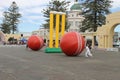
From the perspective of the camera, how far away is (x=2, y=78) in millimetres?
10867

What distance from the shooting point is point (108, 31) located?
134 ft

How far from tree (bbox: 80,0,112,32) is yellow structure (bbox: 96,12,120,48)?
10.5 metres

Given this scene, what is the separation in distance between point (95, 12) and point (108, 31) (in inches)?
535

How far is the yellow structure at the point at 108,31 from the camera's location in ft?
128

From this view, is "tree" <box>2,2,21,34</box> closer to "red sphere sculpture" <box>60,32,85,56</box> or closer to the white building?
the white building

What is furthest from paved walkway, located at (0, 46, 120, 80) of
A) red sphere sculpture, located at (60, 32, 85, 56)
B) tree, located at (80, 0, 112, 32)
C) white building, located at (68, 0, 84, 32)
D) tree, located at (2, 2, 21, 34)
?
white building, located at (68, 0, 84, 32)

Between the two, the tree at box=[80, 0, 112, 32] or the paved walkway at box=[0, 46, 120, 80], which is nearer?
the paved walkway at box=[0, 46, 120, 80]

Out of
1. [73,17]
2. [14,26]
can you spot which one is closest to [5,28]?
[14,26]

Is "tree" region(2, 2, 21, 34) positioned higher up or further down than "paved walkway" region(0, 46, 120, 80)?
higher up

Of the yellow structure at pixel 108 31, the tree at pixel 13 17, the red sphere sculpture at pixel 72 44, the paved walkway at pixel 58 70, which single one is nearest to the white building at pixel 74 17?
the tree at pixel 13 17

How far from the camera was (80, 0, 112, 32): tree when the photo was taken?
53906 millimetres

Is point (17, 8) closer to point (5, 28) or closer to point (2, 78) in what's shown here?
point (5, 28)

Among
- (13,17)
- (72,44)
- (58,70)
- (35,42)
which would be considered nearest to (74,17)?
(13,17)

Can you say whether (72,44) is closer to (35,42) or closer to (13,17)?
(35,42)
